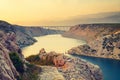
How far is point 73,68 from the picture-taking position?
5694cm

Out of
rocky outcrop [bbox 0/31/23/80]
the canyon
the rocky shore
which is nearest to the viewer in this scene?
rocky outcrop [bbox 0/31/23/80]

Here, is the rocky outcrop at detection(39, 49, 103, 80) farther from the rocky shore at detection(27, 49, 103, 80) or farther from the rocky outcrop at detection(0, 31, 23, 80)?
the rocky outcrop at detection(0, 31, 23, 80)

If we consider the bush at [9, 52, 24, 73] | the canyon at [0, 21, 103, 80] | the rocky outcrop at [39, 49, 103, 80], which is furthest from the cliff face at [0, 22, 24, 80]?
the rocky outcrop at [39, 49, 103, 80]

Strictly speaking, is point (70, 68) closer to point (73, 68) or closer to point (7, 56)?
point (73, 68)

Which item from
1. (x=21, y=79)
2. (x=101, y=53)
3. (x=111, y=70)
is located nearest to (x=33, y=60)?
(x=21, y=79)

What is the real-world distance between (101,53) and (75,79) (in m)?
109

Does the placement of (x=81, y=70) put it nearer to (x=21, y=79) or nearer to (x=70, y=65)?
(x=70, y=65)

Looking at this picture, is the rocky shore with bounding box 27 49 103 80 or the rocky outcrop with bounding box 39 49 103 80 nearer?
the rocky shore with bounding box 27 49 103 80

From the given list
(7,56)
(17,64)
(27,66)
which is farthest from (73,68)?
(7,56)

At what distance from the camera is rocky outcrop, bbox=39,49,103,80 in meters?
54.3

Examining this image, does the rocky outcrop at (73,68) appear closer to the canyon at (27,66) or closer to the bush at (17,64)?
the canyon at (27,66)

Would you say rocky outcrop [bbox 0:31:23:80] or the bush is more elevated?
rocky outcrop [bbox 0:31:23:80]

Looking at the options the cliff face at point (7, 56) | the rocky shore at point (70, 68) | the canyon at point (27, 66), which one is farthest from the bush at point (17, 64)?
the rocky shore at point (70, 68)

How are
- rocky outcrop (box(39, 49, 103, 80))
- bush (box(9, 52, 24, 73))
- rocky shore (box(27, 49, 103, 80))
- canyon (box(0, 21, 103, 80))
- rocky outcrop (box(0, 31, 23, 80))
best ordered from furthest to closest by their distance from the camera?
1. rocky outcrop (box(39, 49, 103, 80))
2. rocky shore (box(27, 49, 103, 80))
3. bush (box(9, 52, 24, 73))
4. canyon (box(0, 21, 103, 80))
5. rocky outcrop (box(0, 31, 23, 80))
